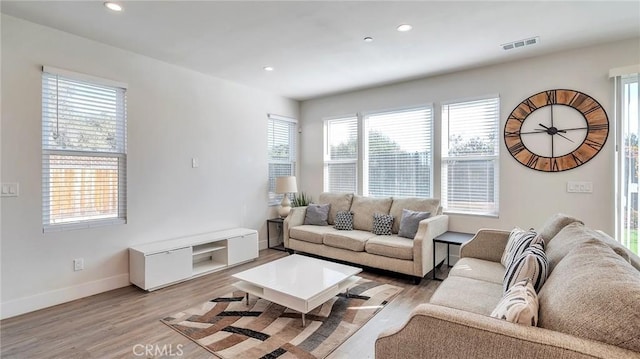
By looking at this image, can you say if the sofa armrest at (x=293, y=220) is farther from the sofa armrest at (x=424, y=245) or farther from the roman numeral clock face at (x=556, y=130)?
the roman numeral clock face at (x=556, y=130)

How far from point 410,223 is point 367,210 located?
768mm

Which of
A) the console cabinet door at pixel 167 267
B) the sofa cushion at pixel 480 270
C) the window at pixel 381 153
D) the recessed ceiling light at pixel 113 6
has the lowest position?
the console cabinet door at pixel 167 267

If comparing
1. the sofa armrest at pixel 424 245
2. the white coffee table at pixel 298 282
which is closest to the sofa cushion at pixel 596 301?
the white coffee table at pixel 298 282

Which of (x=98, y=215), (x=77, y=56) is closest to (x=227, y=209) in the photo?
(x=98, y=215)

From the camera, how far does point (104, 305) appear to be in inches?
113

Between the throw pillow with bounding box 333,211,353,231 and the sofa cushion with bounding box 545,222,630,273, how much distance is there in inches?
101

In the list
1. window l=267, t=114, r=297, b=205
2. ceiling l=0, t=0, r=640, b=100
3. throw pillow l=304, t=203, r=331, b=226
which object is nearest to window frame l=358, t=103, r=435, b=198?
ceiling l=0, t=0, r=640, b=100

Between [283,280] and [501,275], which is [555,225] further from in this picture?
[283,280]

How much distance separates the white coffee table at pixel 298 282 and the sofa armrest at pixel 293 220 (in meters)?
1.30

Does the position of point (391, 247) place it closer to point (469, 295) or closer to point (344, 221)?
point (344, 221)

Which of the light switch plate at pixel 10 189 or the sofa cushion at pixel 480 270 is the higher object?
the light switch plate at pixel 10 189

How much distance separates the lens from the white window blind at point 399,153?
437cm

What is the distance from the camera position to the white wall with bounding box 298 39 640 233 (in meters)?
3.17

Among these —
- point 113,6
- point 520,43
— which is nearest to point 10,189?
point 113,6
